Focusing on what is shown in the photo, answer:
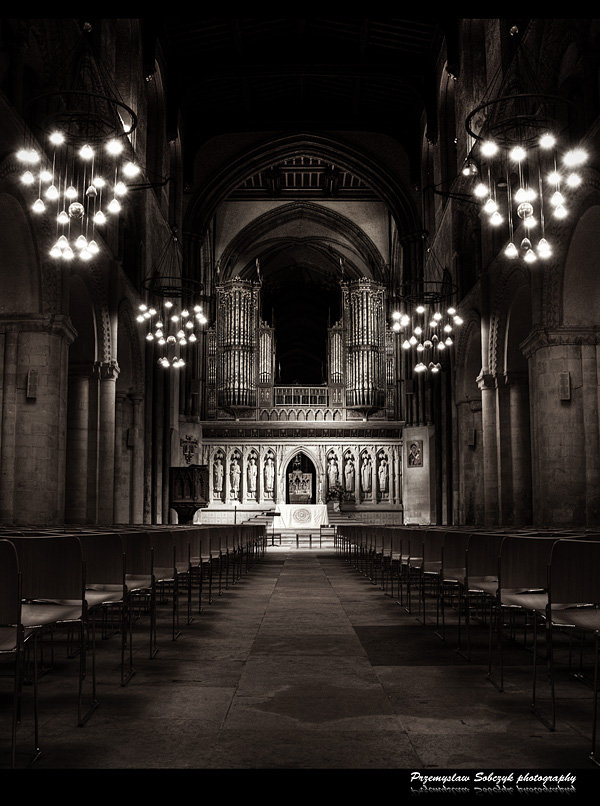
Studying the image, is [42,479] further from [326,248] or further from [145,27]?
[326,248]

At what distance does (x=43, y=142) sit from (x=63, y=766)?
11.2 metres

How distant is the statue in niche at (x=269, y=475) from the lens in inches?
1209

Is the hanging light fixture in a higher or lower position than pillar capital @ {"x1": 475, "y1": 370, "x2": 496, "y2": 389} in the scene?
higher

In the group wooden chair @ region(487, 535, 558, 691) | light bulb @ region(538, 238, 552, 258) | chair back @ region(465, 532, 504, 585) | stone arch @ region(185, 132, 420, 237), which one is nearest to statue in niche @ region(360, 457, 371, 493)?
stone arch @ region(185, 132, 420, 237)

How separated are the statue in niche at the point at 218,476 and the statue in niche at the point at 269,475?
66.5 inches

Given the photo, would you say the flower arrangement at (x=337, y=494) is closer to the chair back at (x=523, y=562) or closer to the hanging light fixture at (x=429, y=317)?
the hanging light fixture at (x=429, y=317)

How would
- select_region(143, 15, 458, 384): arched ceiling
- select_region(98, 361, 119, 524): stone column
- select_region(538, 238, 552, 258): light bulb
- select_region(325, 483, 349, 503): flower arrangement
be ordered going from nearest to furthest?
select_region(538, 238, 552, 258): light bulb → select_region(98, 361, 119, 524): stone column → select_region(143, 15, 458, 384): arched ceiling → select_region(325, 483, 349, 503): flower arrangement

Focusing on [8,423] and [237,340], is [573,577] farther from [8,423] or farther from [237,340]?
[237,340]

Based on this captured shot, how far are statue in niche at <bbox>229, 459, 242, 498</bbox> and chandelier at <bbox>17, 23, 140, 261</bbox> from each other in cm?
1449

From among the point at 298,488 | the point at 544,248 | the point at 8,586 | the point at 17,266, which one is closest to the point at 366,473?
the point at 298,488

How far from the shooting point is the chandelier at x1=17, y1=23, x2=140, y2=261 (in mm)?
9541

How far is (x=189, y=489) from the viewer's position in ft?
58.8

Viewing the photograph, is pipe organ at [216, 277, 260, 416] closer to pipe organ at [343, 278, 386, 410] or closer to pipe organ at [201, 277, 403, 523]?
pipe organ at [201, 277, 403, 523]

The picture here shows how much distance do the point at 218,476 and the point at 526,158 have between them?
18945 mm
